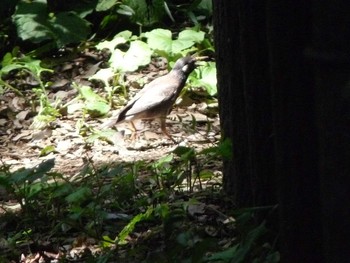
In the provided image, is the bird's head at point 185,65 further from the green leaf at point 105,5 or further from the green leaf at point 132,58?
the green leaf at point 105,5

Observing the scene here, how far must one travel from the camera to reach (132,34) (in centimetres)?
896

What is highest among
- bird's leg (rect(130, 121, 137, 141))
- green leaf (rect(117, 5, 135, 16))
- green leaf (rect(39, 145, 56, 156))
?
green leaf (rect(117, 5, 135, 16))

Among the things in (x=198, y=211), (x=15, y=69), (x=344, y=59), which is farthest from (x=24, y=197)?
(x=15, y=69)

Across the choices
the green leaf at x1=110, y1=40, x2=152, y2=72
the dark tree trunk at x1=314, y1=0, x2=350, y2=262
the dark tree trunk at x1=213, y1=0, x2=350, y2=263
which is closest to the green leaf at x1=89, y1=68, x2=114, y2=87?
the green leaf at x1=110, y1=40, x2=152, y2=72

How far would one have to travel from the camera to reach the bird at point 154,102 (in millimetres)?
7082

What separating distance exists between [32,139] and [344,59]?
16.0ft

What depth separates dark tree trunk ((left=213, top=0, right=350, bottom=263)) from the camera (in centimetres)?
280

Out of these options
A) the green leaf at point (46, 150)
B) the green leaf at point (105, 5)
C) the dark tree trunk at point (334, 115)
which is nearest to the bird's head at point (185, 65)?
the green leaf at point (46, 150)

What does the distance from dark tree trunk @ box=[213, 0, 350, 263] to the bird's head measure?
3.71 meters

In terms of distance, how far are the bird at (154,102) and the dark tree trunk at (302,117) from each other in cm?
328

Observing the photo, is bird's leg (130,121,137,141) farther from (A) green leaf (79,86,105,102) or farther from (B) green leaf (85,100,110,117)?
(A) green leaf (79,86,105,102)

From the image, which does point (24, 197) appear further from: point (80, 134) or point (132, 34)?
point (132, 34)

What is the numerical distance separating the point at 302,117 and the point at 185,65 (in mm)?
4554

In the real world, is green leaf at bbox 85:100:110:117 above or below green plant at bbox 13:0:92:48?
below
